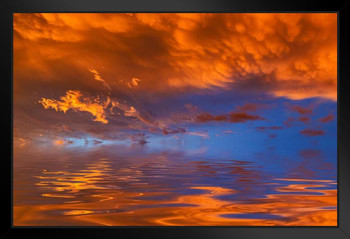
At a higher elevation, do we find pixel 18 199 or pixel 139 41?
pixel 139 41

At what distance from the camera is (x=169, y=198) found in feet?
8.98

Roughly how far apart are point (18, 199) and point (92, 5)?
2.04 meters

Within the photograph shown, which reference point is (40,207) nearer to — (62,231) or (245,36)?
(62,231)

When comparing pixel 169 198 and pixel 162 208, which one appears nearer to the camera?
pixel 162 208

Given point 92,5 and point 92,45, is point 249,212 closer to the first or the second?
point 92,5

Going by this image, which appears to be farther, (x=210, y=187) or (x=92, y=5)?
(x=210, y=187)

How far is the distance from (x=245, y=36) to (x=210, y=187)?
196 cm

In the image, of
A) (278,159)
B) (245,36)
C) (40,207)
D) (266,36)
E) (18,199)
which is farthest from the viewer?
(278,159)

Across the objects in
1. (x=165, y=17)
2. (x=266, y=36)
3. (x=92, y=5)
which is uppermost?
(x=165, y=17)

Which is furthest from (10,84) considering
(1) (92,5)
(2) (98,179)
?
(2) (98,179)

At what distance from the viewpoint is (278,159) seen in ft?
12.4

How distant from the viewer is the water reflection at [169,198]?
2.34m

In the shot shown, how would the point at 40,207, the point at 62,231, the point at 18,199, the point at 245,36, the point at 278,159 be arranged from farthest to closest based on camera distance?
the point at 278,159, the point at 245,36, the point at 18,199, the point at 40,207, the point at 62,231

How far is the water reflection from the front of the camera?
234 centimetres
